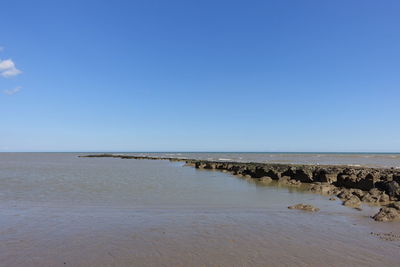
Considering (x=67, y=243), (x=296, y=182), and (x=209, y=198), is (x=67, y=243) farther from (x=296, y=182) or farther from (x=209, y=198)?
(x=296, y=182)

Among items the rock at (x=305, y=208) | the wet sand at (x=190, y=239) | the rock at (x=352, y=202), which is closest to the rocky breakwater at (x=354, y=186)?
the rock at (x=352, y=202)

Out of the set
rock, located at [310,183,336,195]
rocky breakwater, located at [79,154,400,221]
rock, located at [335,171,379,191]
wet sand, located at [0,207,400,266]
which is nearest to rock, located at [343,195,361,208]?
rocky breakwater, located at [79,154,400,221]

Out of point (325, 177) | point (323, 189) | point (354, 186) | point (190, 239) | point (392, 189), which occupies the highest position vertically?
point (325, 177)

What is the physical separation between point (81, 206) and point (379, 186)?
14.1 metres

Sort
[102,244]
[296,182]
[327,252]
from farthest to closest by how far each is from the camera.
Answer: [296,182] → [102,244] → [327,252]

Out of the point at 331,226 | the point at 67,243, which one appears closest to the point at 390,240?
the point at 331,226

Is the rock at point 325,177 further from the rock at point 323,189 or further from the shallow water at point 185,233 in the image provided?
the shallow water at point 185,233

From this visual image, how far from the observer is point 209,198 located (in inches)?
526

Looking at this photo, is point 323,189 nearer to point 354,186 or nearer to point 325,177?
point 354,186

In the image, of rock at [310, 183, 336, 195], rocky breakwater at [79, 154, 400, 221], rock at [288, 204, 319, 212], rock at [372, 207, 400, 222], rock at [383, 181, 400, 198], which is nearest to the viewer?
rock at [372, 207, 400, 222]

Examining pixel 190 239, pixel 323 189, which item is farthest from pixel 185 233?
pixel 323 189

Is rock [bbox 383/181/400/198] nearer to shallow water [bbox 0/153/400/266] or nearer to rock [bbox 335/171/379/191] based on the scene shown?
rock [bbox 335/171/379/191]

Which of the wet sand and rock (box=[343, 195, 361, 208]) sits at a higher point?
rock (box=[343, 195, 361, 208])

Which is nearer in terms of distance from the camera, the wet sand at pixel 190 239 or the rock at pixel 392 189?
the wet sand at pixel 190 239
